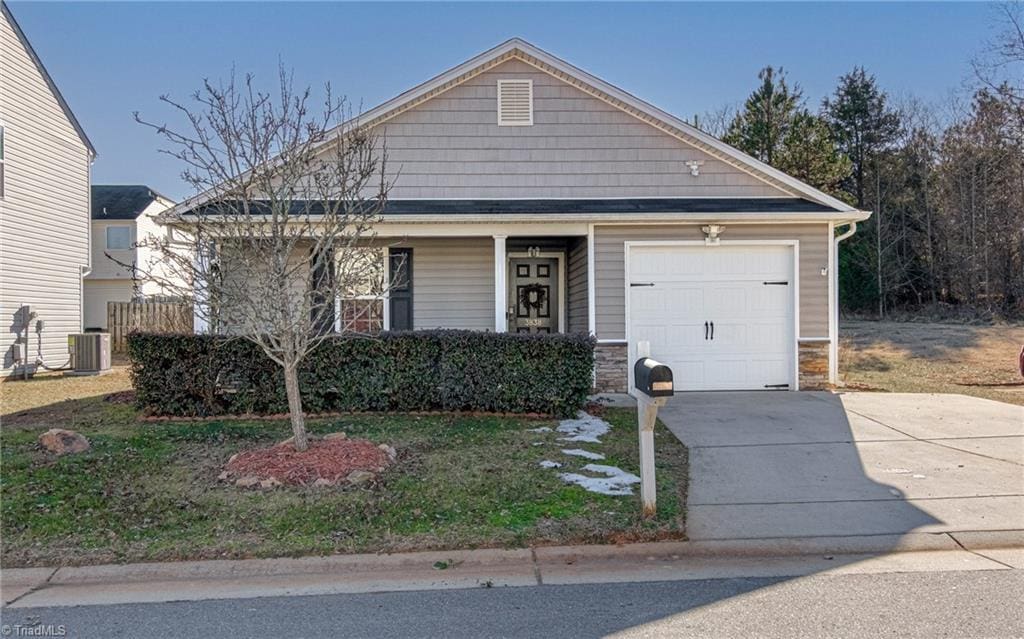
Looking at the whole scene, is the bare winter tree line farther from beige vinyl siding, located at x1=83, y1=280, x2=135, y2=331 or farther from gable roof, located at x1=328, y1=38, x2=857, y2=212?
beige vinyl siding, located at x1=83, y1=280, x2=135, y2=331

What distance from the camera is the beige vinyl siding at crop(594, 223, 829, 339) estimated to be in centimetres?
1039

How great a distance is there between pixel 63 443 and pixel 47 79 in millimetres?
13454

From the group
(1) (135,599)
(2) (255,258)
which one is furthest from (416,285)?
(1) (135,599)

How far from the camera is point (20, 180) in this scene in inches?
571

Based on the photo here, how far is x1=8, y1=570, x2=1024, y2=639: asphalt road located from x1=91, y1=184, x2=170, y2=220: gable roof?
26.8m

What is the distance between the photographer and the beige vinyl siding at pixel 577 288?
1087 centimetres

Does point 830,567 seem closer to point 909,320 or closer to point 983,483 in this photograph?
point 983,483

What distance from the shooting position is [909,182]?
93.1 ft

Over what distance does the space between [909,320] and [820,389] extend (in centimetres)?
1763

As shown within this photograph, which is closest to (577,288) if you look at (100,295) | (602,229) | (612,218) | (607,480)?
(602,229)

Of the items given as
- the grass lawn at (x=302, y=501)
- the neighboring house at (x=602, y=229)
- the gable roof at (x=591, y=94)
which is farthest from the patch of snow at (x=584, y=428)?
the gable roof at (x=591, y=94)

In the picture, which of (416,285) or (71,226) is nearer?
(416,285)

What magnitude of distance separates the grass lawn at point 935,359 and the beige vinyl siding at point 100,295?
83.0 feet

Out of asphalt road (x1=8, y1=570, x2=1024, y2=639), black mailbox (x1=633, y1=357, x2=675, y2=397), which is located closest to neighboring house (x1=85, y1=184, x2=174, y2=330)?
asphalt road (x1=8, y1=570, x2=1024, y2=639)
